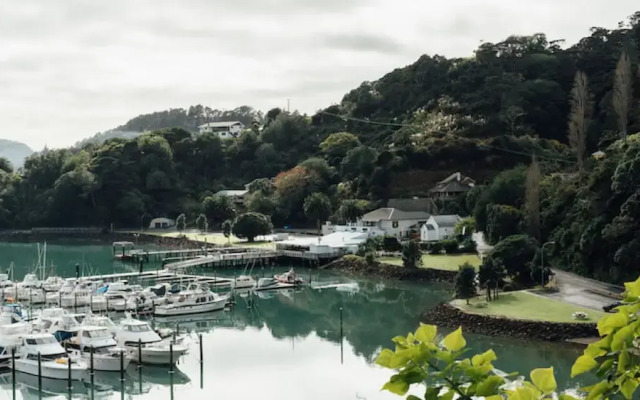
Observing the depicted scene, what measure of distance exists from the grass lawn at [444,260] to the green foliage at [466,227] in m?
3.77

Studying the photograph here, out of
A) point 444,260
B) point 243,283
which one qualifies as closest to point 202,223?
point 243,283

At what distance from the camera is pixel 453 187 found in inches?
2717

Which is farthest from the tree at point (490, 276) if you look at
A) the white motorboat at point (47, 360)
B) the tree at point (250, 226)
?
the tree at point (250, 226)

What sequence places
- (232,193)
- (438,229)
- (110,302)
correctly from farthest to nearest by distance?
1. (232,193)
2. (438,229)
3. (110,302)

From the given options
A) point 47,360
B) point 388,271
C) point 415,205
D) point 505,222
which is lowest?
point 47,360

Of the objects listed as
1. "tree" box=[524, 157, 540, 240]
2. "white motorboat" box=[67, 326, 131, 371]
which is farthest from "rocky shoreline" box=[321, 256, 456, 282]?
"white motorboat" box=[67, 326, 131, 371]

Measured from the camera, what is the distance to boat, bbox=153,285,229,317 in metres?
39.3

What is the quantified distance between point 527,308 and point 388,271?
17769 mm

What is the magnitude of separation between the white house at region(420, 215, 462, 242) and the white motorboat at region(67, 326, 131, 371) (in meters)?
33.6

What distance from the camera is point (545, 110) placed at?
262 ft

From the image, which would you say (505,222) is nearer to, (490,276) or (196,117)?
(490,276)

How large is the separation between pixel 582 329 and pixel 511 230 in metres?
19.5

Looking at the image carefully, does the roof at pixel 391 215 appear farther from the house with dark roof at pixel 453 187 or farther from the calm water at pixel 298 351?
the calm water at pixel 298 351

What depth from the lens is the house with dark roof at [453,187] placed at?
226 ft
